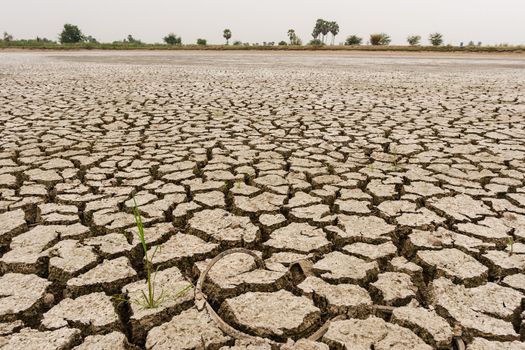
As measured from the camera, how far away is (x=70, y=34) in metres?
41.9

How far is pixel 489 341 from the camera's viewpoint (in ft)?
3.53

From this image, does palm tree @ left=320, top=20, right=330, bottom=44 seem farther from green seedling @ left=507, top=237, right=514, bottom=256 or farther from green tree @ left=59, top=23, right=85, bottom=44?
green seedling @ left=507, top=237, right=514, bottom=256

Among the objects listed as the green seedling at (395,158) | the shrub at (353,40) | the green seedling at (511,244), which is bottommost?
the green seedling at (511,244)

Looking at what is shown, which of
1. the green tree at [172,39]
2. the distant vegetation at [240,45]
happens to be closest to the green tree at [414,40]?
the distant vegetation at [240,45]

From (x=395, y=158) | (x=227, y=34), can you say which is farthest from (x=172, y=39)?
(x=395, y=158)

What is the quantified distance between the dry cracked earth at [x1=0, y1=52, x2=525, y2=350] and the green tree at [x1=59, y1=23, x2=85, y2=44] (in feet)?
147

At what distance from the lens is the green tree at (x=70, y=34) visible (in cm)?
4150

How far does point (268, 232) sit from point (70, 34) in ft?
157

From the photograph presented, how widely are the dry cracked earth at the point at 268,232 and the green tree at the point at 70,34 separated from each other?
44.9m

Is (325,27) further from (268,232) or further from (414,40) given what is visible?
(268,232)

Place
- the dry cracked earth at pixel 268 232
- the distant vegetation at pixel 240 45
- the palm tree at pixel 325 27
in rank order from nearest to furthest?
the dry cracked earth at pixel 268 232 → the distant vegetation at pixel 240 45 → the palm tree at pixel 325 27

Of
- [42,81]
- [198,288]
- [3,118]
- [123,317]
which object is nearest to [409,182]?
[198,288]

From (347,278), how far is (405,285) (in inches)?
7.7

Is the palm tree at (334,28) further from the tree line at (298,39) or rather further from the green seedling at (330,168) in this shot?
the green seedling at (330,168)
